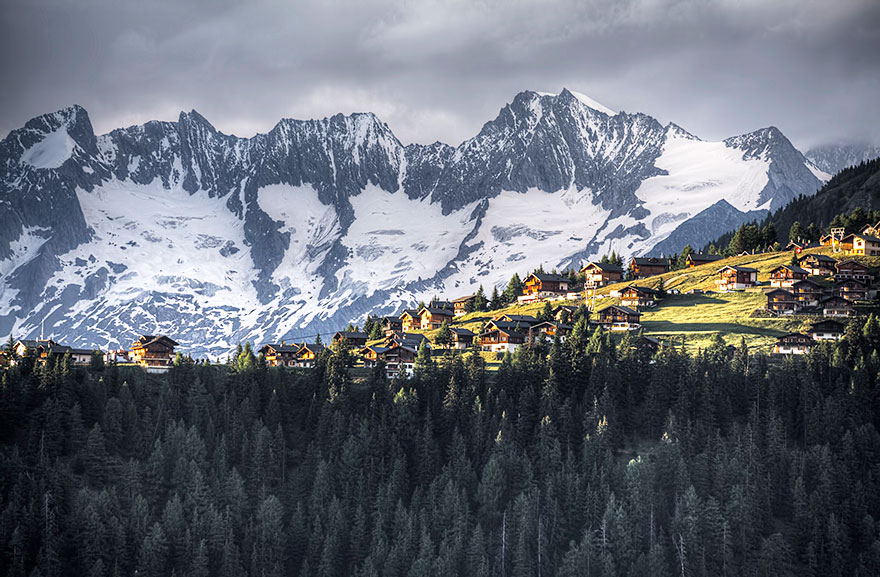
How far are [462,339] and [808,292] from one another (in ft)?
202

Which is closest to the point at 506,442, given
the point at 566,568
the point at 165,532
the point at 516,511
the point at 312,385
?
the point at 516,511

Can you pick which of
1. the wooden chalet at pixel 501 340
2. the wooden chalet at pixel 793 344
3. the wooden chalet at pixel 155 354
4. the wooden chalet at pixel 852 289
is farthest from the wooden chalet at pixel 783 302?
the wooden chalet at pixel 155 354

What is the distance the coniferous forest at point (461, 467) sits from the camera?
13350cm

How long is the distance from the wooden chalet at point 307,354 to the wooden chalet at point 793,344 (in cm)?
7766

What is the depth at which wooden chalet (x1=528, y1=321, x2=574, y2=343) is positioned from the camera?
611 feet

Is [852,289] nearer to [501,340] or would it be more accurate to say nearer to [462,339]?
[501,340]

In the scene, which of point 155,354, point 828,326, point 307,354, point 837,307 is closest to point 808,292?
point 837,307

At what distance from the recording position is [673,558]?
134 m

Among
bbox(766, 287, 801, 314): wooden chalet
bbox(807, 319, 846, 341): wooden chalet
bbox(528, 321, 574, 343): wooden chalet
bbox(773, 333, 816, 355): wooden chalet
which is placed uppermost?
bbox(766, 287, 801, 314): wooden chalet

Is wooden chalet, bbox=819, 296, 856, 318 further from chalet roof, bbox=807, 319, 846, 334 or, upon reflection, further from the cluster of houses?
the cluster of houses

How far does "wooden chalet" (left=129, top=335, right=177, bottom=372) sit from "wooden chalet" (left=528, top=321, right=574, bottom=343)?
6174cm

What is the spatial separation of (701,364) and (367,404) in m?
49.1

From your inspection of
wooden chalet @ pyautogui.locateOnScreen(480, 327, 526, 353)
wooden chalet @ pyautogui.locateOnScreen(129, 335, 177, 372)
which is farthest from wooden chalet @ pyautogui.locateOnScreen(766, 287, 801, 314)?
wooden chalet @ pyautogui.locateOnScreen(129, 335, 177, 372)

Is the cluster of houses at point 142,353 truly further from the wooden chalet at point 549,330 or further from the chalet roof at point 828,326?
the chalet roof at point 828,326
